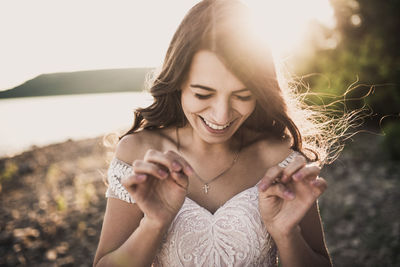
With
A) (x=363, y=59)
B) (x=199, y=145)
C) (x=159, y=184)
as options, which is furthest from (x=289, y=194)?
(x=363, y=59)

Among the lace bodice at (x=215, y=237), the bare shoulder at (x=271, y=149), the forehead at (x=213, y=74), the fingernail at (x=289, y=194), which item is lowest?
the lace bodice at (x=215, y=237)

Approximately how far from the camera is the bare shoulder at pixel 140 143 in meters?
2.34

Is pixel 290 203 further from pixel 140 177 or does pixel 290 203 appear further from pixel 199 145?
pixel 199 145

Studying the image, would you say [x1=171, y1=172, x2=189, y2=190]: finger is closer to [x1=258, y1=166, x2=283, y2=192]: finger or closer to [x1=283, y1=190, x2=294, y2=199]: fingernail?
[x1=258, y1=166, x2=283, y2=192]: finger

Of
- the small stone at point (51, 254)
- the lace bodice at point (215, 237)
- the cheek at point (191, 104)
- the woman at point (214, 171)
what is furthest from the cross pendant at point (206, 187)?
the small stone at point (51, 254)

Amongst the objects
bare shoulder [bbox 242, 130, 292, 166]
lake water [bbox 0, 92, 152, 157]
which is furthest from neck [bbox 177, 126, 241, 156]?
lake water [bbox 0, 92, 152, 157]

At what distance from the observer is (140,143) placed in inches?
94.9

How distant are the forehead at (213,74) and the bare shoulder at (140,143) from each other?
643 millimetres

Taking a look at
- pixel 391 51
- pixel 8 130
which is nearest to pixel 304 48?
pixel 391 51

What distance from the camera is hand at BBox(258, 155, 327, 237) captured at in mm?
1603

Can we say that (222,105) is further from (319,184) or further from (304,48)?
(304,48)

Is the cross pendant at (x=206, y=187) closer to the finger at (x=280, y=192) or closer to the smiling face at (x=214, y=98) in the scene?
the smiling face at (x=214, y=98)

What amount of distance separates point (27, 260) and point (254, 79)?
3.63 meters

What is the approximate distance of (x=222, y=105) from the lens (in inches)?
78.4
